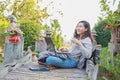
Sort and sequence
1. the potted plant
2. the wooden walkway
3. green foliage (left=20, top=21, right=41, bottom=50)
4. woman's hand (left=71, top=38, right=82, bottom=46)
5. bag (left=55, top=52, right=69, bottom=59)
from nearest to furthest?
1. the wooden walkway
2. woman's hand (left=71, top=38, right=82, bottom=46)
3. bag (left=55, top=52, right=69, bottom=59)
4. the potted plant
5. green foliage (left=20, top=21, right=41, bottom=50)

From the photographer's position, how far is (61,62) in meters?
7.49

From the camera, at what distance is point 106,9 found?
3.50m

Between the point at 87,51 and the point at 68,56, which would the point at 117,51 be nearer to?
the point at 87,51

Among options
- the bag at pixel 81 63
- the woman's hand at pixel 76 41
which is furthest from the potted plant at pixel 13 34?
the woman's hand at pixel 76 41

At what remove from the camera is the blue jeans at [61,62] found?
7410 mm

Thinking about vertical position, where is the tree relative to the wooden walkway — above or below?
above

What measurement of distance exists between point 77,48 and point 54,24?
414 inches

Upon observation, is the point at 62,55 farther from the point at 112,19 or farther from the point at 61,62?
the point at 112,19

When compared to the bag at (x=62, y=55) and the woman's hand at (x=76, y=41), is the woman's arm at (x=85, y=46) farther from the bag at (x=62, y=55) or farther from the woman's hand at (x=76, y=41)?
the bag at (x=62, y=55)

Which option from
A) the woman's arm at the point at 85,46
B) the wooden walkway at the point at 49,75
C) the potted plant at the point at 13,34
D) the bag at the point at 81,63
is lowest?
the wooden walkway at the point at 49,75

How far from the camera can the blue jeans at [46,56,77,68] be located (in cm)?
741

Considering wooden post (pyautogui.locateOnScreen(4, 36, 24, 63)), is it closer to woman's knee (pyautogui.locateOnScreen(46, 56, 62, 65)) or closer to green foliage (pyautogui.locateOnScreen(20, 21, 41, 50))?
woman's knee (pyautogui.locateOnScreen(46, 56, 62, 65))

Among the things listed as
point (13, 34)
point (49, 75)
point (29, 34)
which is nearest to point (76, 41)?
point (49, 75)

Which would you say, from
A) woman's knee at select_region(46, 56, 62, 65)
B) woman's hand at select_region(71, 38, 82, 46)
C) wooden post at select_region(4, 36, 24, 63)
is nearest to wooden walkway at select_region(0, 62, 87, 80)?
woman's knee at select_region(46, 56, 62, 65)
